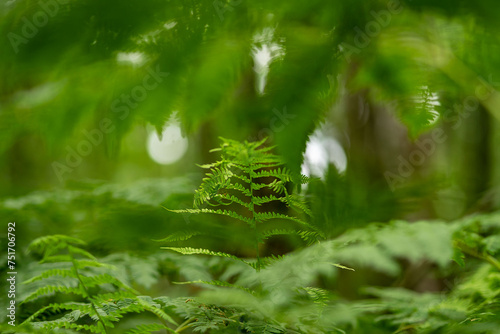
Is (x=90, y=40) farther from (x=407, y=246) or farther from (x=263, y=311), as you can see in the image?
(x=407, y=246)

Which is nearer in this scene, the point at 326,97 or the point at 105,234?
the point at 326,97

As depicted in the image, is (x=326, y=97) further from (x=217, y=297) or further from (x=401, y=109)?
(x=217, y=297)

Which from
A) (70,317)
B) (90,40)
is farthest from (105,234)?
(90,40)

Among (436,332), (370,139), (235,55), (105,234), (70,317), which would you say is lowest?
(436,332)

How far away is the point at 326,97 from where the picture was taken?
2.09ft

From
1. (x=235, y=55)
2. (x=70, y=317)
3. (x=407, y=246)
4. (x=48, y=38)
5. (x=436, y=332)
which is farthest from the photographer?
(x=407, y=246)

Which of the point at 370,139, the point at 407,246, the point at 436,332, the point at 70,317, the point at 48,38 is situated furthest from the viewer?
the point at 370,139

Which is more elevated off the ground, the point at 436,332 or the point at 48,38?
the point at 48,38

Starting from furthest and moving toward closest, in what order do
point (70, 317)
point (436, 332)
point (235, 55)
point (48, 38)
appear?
point (436, 332) → point (70, 317) → point (235, 55) → point (48, 38)

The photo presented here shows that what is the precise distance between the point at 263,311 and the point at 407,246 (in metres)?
0.82

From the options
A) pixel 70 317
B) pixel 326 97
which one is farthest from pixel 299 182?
pixel 70 317

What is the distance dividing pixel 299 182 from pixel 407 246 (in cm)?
88

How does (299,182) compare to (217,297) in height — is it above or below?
above

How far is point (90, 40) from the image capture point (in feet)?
1.97
